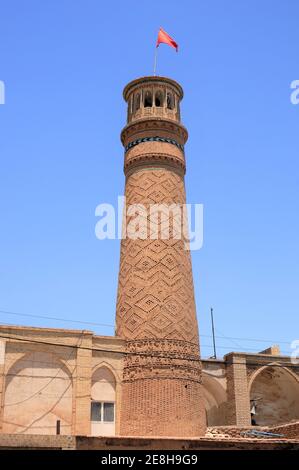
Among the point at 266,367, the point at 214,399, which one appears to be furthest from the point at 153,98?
the point at 214,399

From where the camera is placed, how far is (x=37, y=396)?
16.3 m

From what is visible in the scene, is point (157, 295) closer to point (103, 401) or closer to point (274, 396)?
point (103, 401)

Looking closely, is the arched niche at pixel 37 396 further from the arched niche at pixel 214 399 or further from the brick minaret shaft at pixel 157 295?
the arched niche at pixel 214 399

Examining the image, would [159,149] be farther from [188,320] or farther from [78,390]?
[78,390]

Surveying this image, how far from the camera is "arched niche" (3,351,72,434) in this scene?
15891mm

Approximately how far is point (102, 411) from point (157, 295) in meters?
3.85

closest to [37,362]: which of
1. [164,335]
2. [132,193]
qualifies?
[164,335]

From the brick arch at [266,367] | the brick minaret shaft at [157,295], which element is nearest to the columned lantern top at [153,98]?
the brick minaret shaft at [157,295]

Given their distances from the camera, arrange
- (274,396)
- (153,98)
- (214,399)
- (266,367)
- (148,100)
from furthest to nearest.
Answer: (274,396) → (266,367) → (214,399) → (148,100) → (153,98)

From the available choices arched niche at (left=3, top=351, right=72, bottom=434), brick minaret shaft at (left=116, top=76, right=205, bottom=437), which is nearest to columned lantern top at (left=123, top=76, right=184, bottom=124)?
brick minaret shaft at (left=116, top=76, right=205, bottom=437)

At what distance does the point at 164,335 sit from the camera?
58.7 ft

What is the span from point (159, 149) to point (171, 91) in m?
2.57

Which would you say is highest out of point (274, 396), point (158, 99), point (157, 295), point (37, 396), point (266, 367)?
point (158, 99)

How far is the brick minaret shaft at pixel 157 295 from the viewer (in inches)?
672
